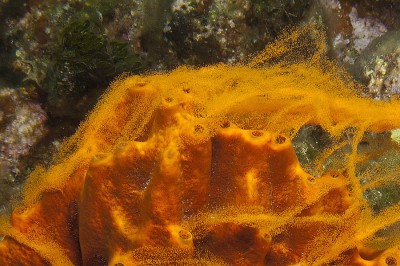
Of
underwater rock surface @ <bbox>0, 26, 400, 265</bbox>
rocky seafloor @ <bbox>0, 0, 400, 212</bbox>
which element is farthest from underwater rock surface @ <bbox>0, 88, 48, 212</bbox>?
underwater rock surface @ <bbox>0, 26, 400, 265</bbox>

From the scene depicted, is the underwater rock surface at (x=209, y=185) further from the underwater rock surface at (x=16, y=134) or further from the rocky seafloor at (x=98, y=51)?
the underwater rock surface at (x=16, y=134)

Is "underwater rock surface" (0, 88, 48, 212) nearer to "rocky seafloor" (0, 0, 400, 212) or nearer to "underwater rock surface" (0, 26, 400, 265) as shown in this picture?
"rocky seafloor" (0, 0, 400, 212)

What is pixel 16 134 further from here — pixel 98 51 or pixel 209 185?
pixel 209 185

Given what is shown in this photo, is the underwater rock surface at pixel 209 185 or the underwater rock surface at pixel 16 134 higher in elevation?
the underwater rock surface at pixel 209 185

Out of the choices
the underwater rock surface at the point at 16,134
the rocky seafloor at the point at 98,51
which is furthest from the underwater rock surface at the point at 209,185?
the underwater rock surface at the point at 16,134

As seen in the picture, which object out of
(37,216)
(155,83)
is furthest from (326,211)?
(37,216)
